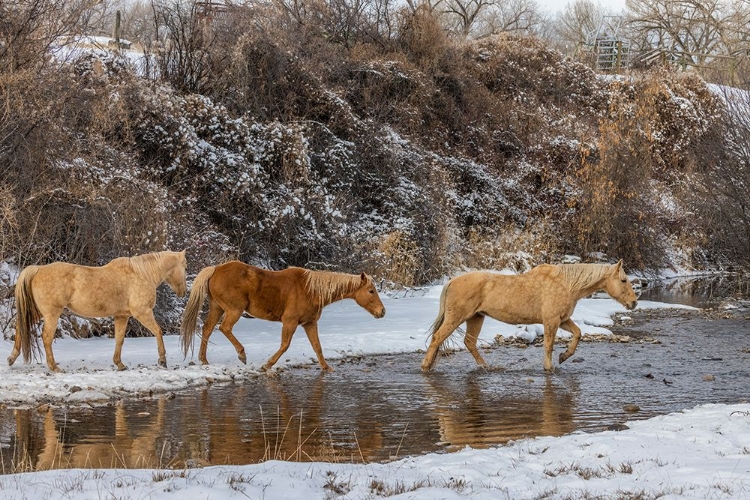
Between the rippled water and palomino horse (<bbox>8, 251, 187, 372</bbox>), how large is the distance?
6.22ft

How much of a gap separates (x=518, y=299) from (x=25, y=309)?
6.62m

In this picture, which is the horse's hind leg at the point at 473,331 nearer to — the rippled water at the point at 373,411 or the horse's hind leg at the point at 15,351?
the rippled water at the point at 373,411

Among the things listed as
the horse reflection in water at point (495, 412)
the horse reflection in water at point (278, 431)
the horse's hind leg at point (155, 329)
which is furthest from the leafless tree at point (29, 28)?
the horse reflection in water at point (495, 412)

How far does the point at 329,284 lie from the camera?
38.0ft

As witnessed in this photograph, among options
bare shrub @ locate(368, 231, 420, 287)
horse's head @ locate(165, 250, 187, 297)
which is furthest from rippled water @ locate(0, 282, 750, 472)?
bare shrub @ locate(368, 231, 420, 287)

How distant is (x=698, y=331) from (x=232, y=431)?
11.3 meters

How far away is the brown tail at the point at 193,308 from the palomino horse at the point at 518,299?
3.24 metres

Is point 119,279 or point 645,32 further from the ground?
point 645,32

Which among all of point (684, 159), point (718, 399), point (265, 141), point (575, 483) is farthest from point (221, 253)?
point (684, 159)

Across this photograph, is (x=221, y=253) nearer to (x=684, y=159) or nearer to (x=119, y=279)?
(x=119, y=279)

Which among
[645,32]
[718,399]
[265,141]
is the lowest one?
[718,399]

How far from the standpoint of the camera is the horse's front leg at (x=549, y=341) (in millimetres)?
11375

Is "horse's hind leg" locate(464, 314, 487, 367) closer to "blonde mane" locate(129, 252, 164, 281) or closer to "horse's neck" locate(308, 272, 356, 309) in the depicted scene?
"horse's neck" locate(308, 272, 356, 309)

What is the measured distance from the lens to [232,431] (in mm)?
7652
